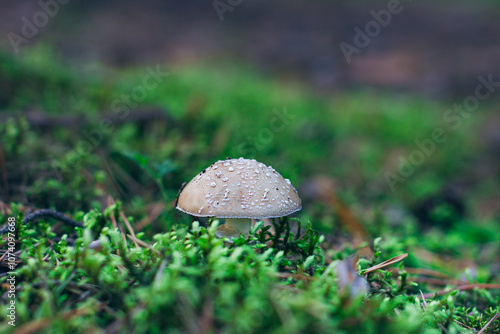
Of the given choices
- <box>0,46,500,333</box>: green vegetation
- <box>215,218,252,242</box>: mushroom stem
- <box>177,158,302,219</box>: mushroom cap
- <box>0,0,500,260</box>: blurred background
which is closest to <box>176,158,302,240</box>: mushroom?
<box>177,158,302,219</box>: mushroom cap

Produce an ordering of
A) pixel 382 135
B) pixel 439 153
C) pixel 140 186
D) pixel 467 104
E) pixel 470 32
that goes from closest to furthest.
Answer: pixel 140 186 < pixel 439 153 < pixel 382 135 < pixel 467 104 < pixel 470 32

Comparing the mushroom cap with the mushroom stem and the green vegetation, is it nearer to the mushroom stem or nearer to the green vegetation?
the green vegetation

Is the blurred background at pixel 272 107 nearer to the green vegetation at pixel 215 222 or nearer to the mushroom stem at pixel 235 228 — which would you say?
the green vegetation at pixel 215 222

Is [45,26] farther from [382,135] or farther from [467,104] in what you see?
[467,104]

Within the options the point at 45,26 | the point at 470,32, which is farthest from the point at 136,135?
the point at 470,32

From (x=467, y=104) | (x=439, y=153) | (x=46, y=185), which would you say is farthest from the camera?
(x=467, y=104)

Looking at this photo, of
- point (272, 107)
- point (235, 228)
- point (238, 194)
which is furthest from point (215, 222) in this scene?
point (272, 107)

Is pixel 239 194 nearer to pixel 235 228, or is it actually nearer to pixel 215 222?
pixel 215 222
